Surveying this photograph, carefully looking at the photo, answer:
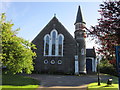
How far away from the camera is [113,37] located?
273 inches

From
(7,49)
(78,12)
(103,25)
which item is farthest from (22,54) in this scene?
(78,12)

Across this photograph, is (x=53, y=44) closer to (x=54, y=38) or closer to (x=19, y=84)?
(x=54, y=38)

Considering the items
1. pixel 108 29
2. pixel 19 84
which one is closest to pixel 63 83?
pixel 19 84

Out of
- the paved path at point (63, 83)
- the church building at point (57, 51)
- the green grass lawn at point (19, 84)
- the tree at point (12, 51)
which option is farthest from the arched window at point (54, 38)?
the tree at point (12, 51)

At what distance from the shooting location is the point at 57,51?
28000 mm

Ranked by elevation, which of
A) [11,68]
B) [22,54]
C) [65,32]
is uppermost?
[65,32]

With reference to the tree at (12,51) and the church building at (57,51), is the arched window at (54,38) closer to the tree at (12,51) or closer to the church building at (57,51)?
the church building at (57,51)

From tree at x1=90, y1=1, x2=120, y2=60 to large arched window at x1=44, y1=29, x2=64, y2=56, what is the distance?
2044 centimetres

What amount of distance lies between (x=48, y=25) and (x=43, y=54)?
22.6ft

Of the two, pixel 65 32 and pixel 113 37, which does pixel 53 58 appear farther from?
pixel 113 37

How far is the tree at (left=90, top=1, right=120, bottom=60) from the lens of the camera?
6848 millimetres

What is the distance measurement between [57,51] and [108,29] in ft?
70.0

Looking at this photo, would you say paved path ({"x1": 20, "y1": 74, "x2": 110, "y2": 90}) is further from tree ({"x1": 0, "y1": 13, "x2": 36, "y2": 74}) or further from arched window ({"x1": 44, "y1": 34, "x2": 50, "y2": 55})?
arched window ({"x1": 44, "y1": 34, "x2": 50, "y2": 55})

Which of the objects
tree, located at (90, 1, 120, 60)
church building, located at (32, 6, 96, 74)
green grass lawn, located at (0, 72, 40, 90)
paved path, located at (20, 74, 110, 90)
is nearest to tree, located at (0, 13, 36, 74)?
green grass lawn, located at (0, 72, 40, 90)
